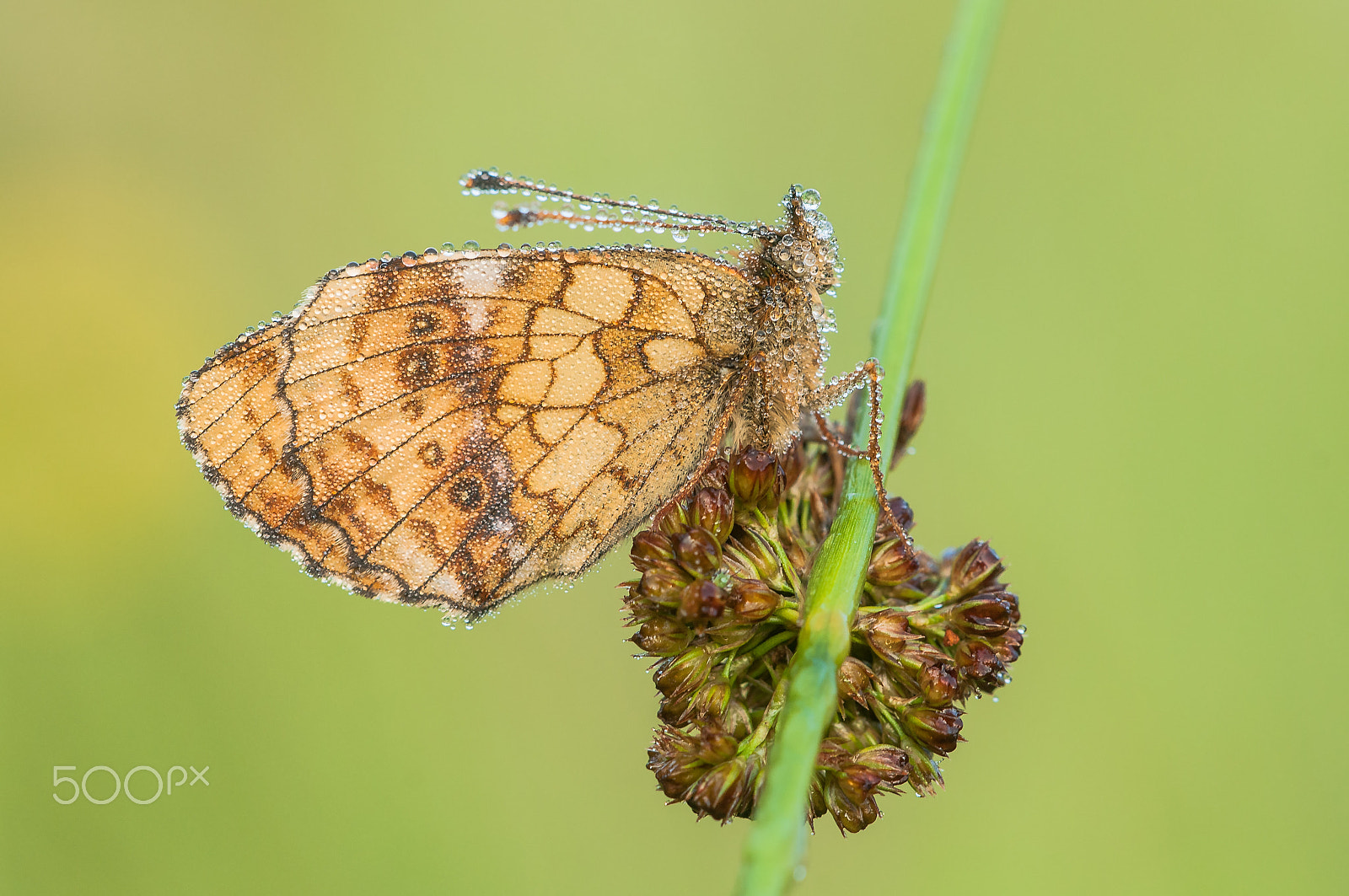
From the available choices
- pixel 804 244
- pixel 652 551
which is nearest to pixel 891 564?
pixel 652 551

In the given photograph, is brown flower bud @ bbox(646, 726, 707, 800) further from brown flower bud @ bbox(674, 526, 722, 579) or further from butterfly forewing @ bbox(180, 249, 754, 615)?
butterfly forewing @ bbox(180, 249, 754, 615)

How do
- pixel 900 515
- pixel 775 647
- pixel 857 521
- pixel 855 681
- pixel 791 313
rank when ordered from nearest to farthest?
pixel 857 521
pixel 855 681
pixel 775 647
pixel 900 515
pixel 791 313

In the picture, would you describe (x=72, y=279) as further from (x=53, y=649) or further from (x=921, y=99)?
(x=921, y=99)

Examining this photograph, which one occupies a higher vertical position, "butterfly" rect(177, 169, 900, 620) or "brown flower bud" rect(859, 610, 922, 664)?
"butterfly" rect(177, 169, 900, 620)

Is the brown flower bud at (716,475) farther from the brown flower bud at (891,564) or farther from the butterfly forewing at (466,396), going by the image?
the brown flower bud at (891,564)

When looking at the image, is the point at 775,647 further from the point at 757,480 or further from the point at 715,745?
the point at 757,480

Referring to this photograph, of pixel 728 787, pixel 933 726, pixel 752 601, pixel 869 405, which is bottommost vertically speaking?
pixel 728 787

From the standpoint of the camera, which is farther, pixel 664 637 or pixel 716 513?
pixel 716 513

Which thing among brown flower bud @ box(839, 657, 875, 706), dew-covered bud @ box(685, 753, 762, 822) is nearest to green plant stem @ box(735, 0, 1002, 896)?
dew-covered bud @ box(685, 753, 762, 822)
